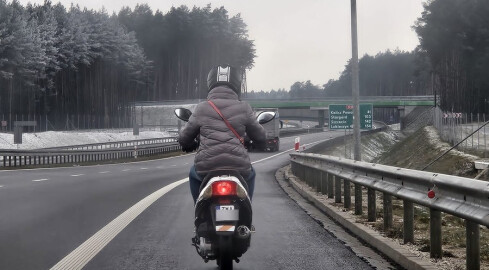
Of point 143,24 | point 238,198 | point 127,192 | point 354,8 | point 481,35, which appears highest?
point 143,24

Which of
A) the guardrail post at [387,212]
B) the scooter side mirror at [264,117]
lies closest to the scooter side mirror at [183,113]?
the scooter side mirror at [264,117]

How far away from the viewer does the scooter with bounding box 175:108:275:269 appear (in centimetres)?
630

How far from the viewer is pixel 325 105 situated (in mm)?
116312

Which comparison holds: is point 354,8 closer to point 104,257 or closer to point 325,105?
point 104,257

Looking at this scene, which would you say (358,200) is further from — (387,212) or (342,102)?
(342,102)

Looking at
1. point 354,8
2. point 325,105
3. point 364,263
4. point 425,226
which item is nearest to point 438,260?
point 364,263

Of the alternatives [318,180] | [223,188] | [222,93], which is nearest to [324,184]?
[318,180]

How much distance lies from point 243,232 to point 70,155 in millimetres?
37608

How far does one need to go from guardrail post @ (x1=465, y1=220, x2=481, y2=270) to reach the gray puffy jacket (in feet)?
6.95

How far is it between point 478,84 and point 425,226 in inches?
3358

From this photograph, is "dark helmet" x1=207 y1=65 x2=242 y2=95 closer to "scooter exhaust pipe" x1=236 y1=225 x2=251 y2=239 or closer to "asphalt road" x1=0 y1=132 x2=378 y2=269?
"scooter exhaust pipe" x1=236 y1=225 x2=251 y2=239

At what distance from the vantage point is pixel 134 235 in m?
10.3

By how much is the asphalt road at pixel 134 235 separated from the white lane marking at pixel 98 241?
0.01 m

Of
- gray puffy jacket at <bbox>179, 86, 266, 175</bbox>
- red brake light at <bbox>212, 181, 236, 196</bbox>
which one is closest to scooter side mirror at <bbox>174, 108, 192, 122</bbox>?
gray puffy jacket at <bbox>179, 86, 266, 175</bbox>
